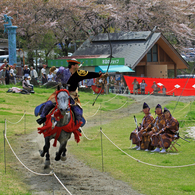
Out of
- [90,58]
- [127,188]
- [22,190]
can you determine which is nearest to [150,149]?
[127,188]

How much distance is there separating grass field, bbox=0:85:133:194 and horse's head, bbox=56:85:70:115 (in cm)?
183

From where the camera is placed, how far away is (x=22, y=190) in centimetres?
689

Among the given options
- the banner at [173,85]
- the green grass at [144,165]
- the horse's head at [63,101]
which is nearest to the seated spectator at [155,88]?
the banner at [173,85]

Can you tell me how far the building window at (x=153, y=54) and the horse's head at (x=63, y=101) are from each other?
28.6m

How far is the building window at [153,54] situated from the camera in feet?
116

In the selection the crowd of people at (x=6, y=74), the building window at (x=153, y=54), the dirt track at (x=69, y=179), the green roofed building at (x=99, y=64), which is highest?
the building window at (x=153, y=54)

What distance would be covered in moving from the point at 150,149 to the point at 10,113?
875 cm

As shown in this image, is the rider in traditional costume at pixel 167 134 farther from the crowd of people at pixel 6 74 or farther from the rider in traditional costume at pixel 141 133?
the crowd of people at pixel 6 74

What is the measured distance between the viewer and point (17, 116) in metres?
16.6

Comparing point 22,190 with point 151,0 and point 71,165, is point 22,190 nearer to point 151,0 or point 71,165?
point 71,165

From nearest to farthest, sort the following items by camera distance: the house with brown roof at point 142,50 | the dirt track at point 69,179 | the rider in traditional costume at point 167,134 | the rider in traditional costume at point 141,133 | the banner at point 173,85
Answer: the dirt track at point 69,179, the rider in traditional costume at point 167,134, the rider in traditional costume at point 141,133, the banner at point 173,85, the house with brown roof at point 142,50

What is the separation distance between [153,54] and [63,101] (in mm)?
29426

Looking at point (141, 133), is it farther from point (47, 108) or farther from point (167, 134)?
point (47, 108)

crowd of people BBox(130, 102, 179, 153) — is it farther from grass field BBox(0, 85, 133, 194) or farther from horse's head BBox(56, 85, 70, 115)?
grass field BBox(0, 85, 133, 194)
